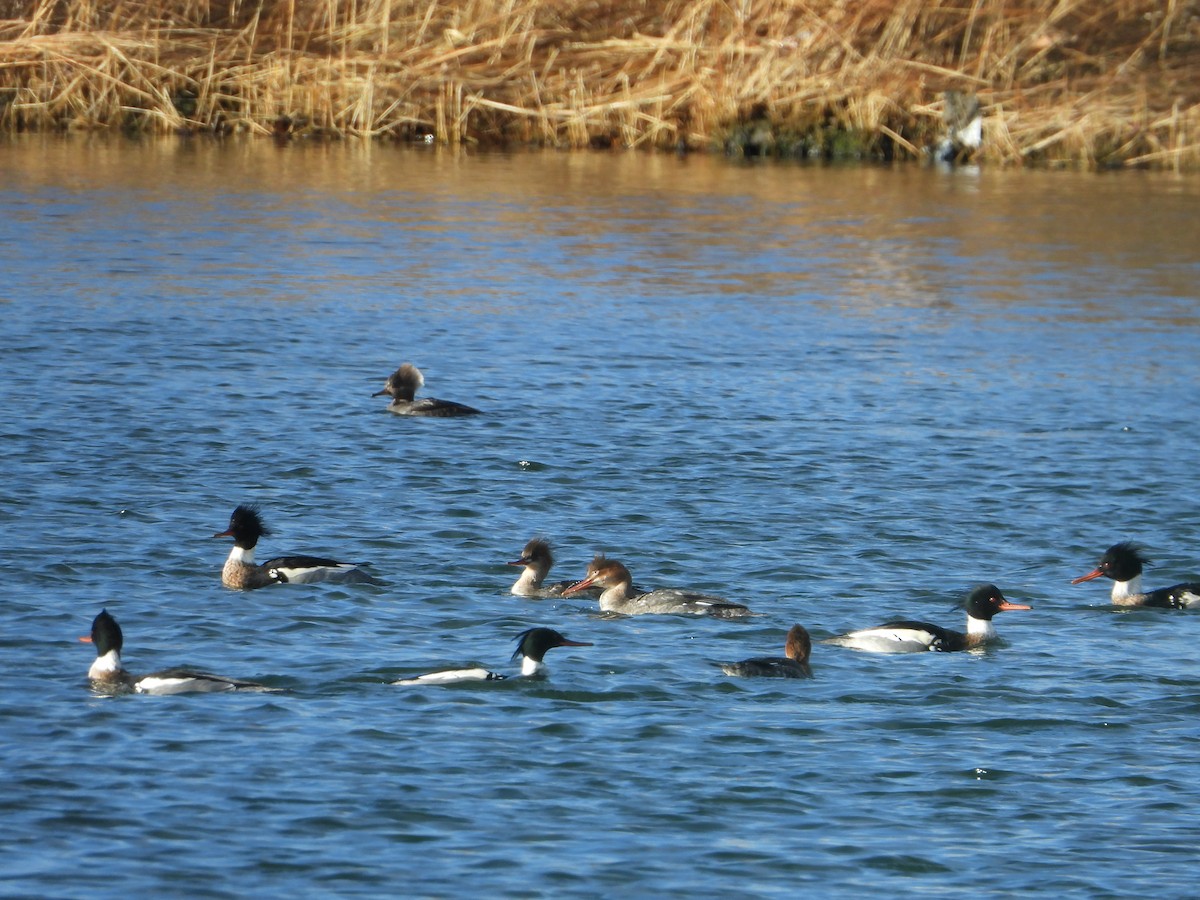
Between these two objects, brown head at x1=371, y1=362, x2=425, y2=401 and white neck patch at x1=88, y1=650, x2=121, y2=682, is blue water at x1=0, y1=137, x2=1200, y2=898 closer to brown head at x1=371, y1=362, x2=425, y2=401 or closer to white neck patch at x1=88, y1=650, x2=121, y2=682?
white neck patch at x1=88, y1=650, x2=121, y2=682

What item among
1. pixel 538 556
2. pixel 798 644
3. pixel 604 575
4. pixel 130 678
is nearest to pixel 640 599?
pixel 604 575

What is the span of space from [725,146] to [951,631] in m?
29.9

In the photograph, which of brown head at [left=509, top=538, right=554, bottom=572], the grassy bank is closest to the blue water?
brown head at [left=509, top=538, right=554, bottom=572]

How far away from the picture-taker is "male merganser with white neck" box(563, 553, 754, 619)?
1263 cm

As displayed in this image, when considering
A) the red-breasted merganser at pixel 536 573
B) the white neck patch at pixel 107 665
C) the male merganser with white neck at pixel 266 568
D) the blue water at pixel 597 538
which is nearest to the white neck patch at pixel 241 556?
the male merganser with white neck at pixel 266 568

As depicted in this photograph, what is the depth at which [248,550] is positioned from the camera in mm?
13250

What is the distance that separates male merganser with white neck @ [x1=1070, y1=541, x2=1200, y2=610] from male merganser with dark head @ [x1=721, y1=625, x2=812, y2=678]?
2876 millimetres

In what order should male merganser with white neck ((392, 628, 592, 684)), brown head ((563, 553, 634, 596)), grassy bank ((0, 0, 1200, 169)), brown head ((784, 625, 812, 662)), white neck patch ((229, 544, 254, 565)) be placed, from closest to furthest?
1. male merganser with white neck ((392, 628, 592, 684))
2. brown head ((784, 625, 812, 662))
3. brown head ((563, 553, 634, 596))
4. white neck patch ((229, 544, 254, 565))
5. grassy bank ((0, 0, 1200, 169))

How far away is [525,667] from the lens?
1133cm

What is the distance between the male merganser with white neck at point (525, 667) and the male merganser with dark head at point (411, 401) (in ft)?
24.1

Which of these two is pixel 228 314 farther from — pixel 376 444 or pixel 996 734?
pixel 996 734

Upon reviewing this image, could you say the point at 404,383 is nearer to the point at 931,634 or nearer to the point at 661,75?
the point at 931,634

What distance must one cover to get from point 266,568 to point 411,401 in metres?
5.79

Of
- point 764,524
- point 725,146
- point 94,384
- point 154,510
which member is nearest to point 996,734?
point 764,524
